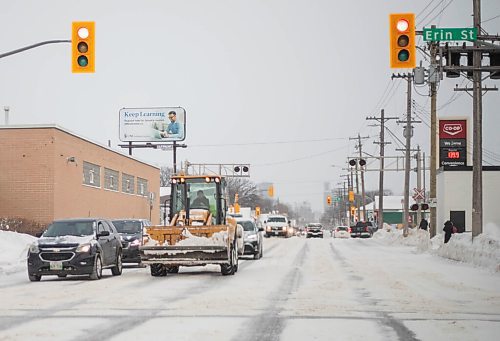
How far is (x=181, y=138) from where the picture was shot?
68812 mm

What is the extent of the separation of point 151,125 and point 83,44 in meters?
49.5

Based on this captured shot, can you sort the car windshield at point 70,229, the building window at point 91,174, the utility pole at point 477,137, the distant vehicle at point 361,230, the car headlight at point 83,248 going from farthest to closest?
the distant vehicle at point 361,230, the building window at point 91,174, the utility pole at point 477,137, the car windshield at point 70,229, the car headlight at point 83,248

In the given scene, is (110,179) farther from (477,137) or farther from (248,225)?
(477,137)

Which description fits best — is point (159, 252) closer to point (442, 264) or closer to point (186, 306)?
point (186, 306)

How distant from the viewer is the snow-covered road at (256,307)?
10.9 m

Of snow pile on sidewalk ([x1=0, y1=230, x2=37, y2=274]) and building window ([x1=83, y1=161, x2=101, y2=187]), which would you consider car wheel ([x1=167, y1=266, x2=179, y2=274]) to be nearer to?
snow pile on sidewalk ([x1=0, y1=230, x2=37, y2=274])

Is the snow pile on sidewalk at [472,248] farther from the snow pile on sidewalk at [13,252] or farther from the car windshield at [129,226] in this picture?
the snow pile on sidewalk at [13,252]

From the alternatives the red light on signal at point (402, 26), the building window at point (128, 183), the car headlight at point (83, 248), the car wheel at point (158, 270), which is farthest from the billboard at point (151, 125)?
the red light on signal at point (402, 26)

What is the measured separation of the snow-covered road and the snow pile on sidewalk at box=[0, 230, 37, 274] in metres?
1.84

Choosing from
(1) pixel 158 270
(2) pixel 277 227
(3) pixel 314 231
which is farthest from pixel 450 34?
(3) pixel 314 231

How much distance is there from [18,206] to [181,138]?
2981 centimetres

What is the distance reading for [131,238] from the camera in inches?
1060

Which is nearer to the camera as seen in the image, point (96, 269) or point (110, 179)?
point (96, 269)

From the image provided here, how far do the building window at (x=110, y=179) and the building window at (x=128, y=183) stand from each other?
2378 millimetres
